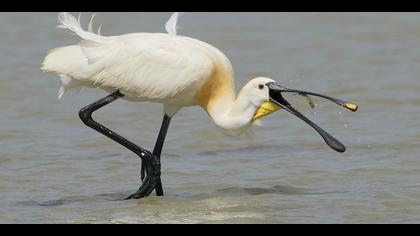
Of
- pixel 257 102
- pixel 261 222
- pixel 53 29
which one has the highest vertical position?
pixel 257 102

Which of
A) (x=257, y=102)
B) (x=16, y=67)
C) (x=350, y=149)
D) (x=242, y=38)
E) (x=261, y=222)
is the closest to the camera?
(x=261, y=222)

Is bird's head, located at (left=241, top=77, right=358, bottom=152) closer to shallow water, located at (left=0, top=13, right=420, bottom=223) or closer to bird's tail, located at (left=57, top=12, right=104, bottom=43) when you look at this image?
shallow water, located at (left=0, top=13, right=420, bottom=223)

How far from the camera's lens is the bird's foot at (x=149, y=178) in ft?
32.2

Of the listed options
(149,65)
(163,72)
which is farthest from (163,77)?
(149,65)

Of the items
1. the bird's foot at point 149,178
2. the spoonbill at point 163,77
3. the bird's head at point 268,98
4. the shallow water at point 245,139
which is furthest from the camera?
the bird's foot at point 149,178

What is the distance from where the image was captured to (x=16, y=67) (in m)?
16.3

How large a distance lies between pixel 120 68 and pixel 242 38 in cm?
858

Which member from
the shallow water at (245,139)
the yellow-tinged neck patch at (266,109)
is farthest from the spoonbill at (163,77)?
the shallow water at (245,139)

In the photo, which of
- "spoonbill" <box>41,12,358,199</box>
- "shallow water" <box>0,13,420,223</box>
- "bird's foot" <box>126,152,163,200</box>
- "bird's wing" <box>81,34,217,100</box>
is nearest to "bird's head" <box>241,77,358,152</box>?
"spoonbill" <box>41,12,358,199</box>

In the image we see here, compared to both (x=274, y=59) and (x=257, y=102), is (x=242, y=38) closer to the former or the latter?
(x=274, y=59)

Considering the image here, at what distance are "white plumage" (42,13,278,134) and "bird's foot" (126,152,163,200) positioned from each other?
511mm

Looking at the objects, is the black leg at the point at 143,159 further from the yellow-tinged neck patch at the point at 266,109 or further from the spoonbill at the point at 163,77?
the yellow-tinged neck patch at the point at 266,109

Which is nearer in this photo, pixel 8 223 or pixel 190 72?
pixel 8 223
